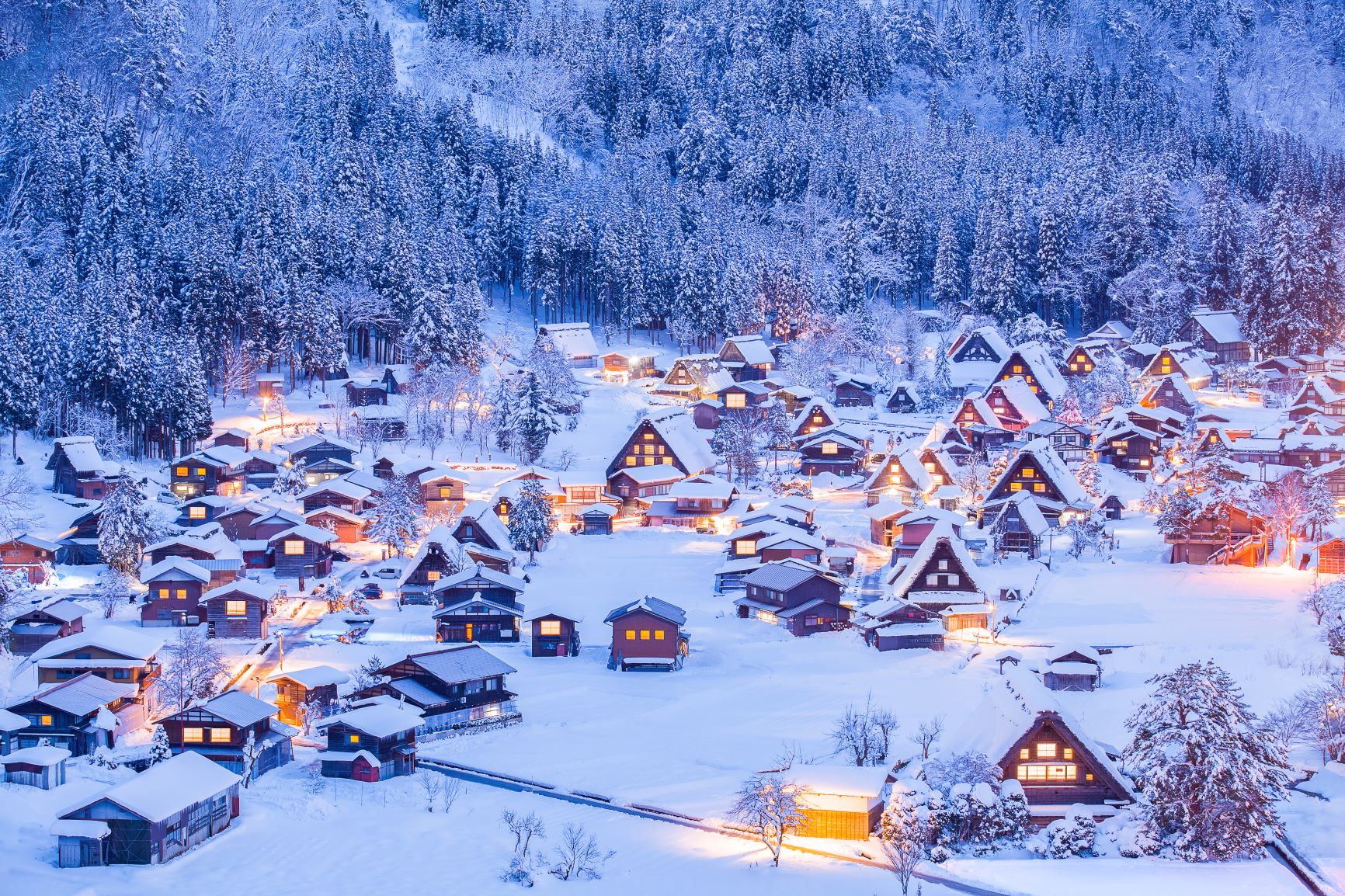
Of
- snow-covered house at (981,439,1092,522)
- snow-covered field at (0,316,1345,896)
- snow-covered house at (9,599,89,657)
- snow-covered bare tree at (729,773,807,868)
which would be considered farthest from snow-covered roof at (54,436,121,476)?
snow-covered bare tree at (729,773,807,868)

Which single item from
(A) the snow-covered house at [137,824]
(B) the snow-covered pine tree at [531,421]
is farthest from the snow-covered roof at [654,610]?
(B) the snow-covered pine tree at [531,421]

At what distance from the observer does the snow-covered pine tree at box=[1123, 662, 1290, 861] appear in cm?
2892

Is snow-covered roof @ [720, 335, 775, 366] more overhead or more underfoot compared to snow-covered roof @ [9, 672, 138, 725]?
more overhead

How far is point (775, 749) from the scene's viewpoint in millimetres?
35469

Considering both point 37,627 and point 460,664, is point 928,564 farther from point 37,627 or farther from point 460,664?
point 37,627

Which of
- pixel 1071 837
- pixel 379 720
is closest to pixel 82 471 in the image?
pixel 379 720

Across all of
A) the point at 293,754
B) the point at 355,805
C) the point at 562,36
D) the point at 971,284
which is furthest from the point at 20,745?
the point at 562,36

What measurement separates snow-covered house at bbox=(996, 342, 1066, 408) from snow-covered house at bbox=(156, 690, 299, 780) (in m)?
51.8

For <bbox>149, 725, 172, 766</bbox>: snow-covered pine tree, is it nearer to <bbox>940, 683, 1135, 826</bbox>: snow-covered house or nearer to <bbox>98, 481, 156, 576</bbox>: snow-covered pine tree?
<bbox>98, 481, 156, 576</bbox>: snow-covered pine tree

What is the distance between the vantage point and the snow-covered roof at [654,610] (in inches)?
1705

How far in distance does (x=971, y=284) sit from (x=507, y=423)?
41.5m

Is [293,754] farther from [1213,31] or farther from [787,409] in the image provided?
[1213,31]

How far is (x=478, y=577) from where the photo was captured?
46.8 meters

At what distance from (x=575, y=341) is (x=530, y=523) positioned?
1292 inches
